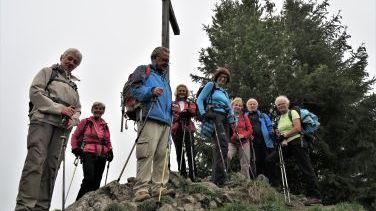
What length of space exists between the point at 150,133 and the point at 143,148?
241 mm

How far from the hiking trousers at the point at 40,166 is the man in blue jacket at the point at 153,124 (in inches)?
43.6

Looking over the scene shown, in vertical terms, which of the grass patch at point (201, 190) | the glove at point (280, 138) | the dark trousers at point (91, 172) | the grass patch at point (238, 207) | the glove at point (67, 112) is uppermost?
the glove at point (280, 138)

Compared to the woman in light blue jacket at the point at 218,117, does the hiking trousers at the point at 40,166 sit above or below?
below

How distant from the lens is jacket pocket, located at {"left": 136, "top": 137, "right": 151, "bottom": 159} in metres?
6.09

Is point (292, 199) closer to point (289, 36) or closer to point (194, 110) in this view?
point (194, 110)

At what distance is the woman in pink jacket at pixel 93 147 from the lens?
26.2 feet

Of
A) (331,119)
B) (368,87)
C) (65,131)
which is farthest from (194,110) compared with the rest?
(368,87)

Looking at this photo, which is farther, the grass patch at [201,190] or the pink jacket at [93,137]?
the pink jacket at [93,137]

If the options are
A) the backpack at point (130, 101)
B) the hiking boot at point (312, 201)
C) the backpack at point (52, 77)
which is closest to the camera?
the backpack at point (52, 77)

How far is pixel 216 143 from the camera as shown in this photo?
7.74 m

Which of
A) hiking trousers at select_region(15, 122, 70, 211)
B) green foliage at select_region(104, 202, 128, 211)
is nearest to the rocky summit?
green foliage at select_region(104, 202, 128, 211)

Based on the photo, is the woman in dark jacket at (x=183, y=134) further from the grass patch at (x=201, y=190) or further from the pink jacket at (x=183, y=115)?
the grass patch at (x=201, y=190)

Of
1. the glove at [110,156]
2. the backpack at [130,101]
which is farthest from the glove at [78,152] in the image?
the backpack at [130,101]

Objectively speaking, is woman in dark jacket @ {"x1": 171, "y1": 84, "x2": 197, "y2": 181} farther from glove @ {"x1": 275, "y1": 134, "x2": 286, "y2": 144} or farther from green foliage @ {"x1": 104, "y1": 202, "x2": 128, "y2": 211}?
green foliage @ {"x1": 104, "y1": 202, "x2": 128, "y2": 211}
